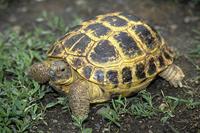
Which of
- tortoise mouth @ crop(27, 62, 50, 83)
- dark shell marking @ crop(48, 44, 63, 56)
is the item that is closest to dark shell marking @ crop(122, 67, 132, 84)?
dark shell marking @ crop(48, 44, 63, 56)

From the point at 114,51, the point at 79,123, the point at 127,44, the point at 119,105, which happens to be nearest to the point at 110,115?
the point at 119,105

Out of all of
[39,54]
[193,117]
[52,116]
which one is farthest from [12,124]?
[193,117]

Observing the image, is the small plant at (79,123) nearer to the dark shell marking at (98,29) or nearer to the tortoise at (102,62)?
the tortoise at (102,62)

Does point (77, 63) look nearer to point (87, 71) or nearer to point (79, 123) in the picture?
point (87, 71)

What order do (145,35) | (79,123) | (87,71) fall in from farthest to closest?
(145,35)
(87,71)
(79,123)

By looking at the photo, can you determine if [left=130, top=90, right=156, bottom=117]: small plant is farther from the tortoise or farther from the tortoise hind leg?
the tortoise hind leg

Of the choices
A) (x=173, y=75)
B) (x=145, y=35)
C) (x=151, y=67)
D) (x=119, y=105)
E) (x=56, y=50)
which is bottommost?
(x=173, y=75)
